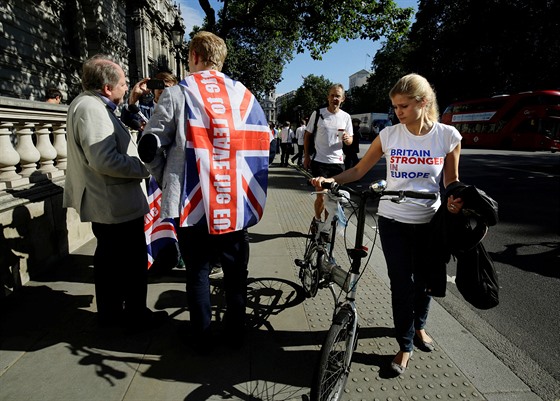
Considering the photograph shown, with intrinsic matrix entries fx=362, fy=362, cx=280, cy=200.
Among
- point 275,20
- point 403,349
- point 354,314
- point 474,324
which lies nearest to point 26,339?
point 354,314

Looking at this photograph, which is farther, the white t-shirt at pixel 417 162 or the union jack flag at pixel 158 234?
the union jack flag at pixel 158 234

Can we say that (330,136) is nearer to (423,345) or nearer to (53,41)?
(423,345)

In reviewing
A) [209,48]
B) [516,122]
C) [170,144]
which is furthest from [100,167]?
[516,122]

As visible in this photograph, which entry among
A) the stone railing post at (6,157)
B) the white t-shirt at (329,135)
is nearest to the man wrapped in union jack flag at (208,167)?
the stone railing post at (6,157)

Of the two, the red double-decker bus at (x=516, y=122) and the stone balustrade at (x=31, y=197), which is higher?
the red double-decker bus at (x=516, y=122)

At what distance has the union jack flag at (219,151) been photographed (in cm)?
222

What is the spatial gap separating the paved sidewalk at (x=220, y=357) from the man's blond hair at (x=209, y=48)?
1975 mm

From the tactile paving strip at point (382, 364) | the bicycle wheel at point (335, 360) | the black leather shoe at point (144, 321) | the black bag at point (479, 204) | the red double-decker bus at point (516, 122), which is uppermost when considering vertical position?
the red double-decker bus at point (516, 122)

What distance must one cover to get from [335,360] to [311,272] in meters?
1.29

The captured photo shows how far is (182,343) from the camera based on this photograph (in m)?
2.66

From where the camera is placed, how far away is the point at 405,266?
236cm

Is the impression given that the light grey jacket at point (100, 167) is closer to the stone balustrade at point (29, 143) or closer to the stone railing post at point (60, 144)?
the stone balustrade at point (29, 143)

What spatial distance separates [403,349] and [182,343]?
1561 mm

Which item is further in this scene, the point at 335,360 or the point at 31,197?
the point at 31,197
